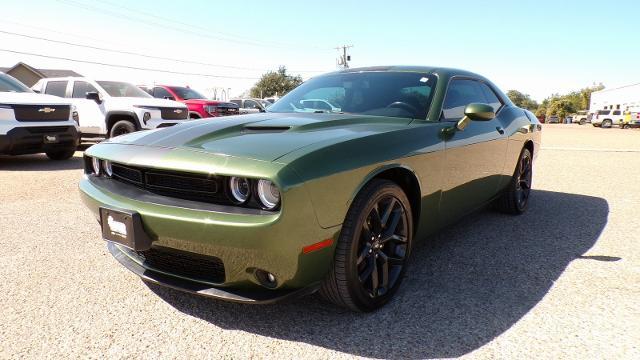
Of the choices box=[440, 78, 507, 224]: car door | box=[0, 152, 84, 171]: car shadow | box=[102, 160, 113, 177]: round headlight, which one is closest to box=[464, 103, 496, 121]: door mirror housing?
box=[440, 78, 507, 224]: car door

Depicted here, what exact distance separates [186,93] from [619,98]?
227ft

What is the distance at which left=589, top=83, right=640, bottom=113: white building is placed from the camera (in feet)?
196

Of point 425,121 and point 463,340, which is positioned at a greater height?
point 425,121

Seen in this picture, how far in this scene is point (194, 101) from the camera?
12.1 metres

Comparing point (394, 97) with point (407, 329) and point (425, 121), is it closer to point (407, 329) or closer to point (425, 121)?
point (425, 121)

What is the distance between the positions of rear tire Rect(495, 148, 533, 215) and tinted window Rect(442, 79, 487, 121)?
0.95m

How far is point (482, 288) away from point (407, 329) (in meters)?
0.75

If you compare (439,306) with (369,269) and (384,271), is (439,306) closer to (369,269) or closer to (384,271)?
(384,271)

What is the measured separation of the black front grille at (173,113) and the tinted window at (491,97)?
7.04m

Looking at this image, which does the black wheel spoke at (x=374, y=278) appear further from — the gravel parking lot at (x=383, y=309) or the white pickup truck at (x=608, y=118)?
the white pickup truck at (x=608, y=118)

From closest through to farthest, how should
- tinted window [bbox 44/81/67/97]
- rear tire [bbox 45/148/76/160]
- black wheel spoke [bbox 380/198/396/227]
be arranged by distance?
black wheel spoke [bbox 380/198/396/227] < rear tire [bbox 45/148/76/160] < tinted window [bbox 44/81/67/97]

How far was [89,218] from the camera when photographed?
14.0ft

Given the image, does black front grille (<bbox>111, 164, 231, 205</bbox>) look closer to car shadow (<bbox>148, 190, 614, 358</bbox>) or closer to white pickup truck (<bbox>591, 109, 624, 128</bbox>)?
car shadow (<bbox>148, 190, 614, 358</bbox>)

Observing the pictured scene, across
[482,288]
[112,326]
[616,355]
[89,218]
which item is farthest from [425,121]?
[89,218]
